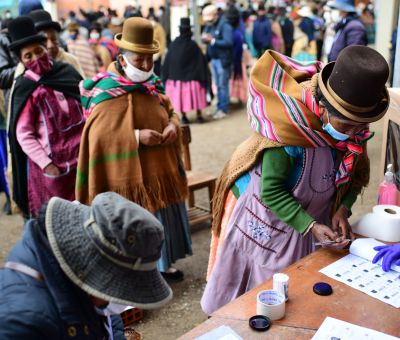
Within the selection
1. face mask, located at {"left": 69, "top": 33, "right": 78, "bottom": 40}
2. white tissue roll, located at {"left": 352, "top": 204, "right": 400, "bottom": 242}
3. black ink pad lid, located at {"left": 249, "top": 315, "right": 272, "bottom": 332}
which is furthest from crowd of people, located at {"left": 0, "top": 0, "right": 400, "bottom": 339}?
face mask, located at {"left": 69, "top": 33, "right": 78, "bottom": 40}

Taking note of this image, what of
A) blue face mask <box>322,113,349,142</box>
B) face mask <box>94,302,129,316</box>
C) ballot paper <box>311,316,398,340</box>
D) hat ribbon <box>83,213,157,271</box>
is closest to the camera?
hat ribbon <box>83,213,157,271</box>

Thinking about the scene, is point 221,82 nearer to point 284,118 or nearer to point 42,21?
point 42,21

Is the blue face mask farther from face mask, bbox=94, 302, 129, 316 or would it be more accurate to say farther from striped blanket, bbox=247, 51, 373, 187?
face mask, bbox=94, 302, 129, 316

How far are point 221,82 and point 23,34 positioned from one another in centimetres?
577

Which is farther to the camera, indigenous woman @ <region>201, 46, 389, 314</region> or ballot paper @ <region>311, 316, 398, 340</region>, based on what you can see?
indigenous woman @ <region>201, 46, 389, 314</region>

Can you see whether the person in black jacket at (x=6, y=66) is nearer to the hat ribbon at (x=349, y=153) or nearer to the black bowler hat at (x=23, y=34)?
the black bowler hat at (x=23, y=34)

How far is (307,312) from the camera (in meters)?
1.68

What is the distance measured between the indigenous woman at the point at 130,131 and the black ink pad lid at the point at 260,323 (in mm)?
1499

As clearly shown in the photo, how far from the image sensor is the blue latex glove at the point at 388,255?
1.92m

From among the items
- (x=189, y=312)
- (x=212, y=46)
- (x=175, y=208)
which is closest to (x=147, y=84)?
(x=175, y=208)

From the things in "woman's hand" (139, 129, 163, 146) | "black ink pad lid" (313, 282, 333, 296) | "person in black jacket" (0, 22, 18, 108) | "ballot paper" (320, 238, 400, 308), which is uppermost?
"person in black jacket" (0, 22, 18, 108)

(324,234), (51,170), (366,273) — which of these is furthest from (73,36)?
(366,273)

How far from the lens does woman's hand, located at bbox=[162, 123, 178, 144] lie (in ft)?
9.99

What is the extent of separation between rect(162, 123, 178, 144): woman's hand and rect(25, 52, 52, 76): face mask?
2.92 ft
